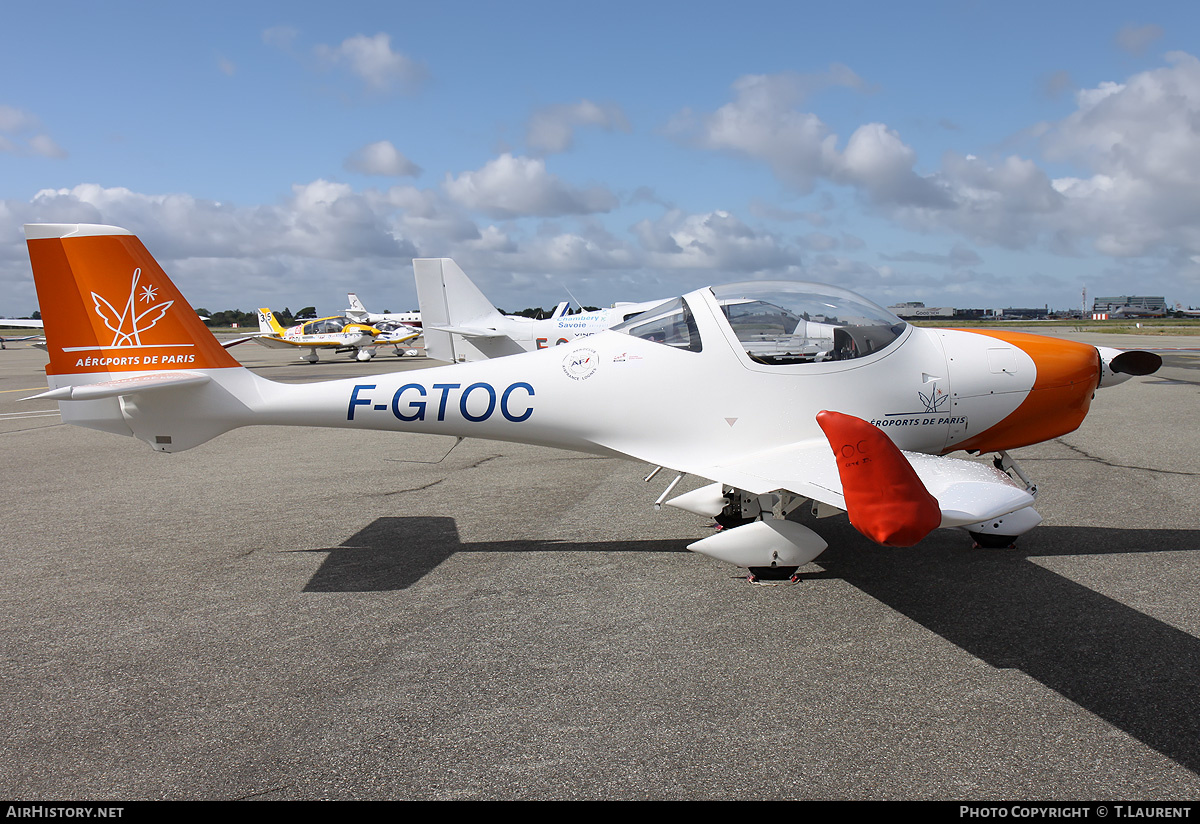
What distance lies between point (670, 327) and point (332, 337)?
35.7 metres

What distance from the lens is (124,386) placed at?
5.30 m

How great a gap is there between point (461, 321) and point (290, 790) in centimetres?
1943

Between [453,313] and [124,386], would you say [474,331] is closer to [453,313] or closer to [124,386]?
[453,313]

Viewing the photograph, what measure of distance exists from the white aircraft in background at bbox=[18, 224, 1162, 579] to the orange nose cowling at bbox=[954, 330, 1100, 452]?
1 cm

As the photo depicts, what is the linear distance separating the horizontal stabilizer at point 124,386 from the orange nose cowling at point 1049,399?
591 cm

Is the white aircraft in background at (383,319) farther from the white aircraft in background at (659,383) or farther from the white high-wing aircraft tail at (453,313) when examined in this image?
the white aircraft in background at (659,383)

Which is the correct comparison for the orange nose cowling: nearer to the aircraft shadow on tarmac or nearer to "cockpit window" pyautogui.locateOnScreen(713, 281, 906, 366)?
the aircraft shadow on tarmac

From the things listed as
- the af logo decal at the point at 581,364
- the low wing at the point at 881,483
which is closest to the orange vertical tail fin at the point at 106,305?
the af logo decal at the point at 581,364

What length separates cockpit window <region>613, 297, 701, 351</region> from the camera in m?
5.51

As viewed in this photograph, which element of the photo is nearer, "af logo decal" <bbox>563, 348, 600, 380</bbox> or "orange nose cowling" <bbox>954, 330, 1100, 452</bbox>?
"af logo decal" <bbox>563, 348, 600, 380</bbox>

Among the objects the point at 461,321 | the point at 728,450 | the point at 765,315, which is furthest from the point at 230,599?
the point at 461,321

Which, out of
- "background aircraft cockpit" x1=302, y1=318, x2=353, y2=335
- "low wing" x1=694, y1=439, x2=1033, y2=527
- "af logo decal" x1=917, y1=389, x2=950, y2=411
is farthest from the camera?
"background aircraft cockpit" x1=302, y1=318, x2=353, y2=335

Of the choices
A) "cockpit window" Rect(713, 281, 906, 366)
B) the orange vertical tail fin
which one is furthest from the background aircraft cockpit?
"cockpit window" Rect(713, 281, 906, 366)
